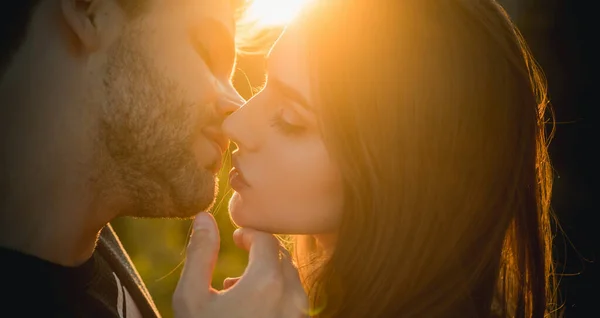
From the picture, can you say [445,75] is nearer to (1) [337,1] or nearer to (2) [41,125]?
(1) [337,1]

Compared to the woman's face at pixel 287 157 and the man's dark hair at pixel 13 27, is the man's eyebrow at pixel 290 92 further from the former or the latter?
the man's dark hair at pixel 13 27

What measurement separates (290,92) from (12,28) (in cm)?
84

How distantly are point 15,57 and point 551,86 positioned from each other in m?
5.01

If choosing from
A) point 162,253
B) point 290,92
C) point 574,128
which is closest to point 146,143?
point 290,92

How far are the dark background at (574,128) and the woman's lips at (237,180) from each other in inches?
164

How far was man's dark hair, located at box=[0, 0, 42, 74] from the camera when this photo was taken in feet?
7.88

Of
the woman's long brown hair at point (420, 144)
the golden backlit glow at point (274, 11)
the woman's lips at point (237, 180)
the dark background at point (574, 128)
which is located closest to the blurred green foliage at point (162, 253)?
the dark background at point (574, 128)

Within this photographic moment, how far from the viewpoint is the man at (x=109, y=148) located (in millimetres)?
2418

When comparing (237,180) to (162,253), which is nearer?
(237,180)

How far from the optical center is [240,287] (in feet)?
7.82

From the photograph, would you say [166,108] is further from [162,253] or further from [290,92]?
[162,253]

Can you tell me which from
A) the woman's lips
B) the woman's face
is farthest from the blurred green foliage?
the woman's face

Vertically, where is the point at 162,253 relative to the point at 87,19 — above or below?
below

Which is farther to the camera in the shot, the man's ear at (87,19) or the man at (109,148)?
the man's ear at (87,19)
